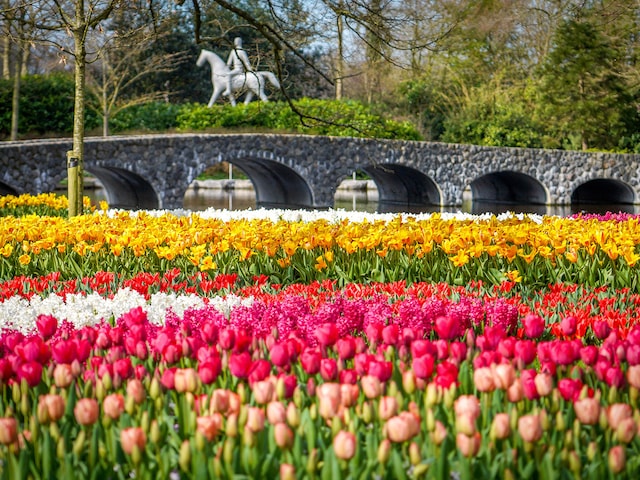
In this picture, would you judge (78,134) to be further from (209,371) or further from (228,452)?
(228,452)

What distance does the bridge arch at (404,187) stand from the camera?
2919 cm

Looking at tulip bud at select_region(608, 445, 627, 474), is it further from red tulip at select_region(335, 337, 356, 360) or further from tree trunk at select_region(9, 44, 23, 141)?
tree trunk at select_region(9, 44, 23, 141)

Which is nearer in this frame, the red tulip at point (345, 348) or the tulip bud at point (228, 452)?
the tulip bud at point (228, 452)

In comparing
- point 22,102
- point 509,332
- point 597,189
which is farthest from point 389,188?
point 509,332

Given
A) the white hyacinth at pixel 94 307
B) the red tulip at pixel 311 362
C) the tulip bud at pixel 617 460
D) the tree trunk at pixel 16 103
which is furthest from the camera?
the tree trunk at pixel 16 103

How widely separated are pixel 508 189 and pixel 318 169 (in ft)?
33.8

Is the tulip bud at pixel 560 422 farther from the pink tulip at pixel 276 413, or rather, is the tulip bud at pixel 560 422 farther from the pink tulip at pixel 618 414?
the pink tulip at pixel 276 413

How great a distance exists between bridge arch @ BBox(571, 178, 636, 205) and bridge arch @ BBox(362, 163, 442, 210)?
5.70 metres

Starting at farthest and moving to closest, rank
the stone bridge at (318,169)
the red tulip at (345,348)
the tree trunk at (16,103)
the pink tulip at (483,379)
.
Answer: the tree trunk at (16,103), the stone bridge at (318,169), the red tulip at (345,348), the pink tulip at (483,379)

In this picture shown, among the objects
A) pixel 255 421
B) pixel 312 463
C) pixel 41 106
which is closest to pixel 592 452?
pixel 312 463

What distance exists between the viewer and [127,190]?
89.3 feet

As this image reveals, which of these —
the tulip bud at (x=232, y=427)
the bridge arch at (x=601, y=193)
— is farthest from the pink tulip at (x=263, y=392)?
the bridge arch at (x=601, y=193)

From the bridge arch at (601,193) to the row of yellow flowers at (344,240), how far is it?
25.0 metres

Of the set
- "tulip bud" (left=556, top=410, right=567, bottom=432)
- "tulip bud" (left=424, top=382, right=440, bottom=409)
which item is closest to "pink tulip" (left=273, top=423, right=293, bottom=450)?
"tulip bud" (left=424, top=382, right=440, bottom=409)
